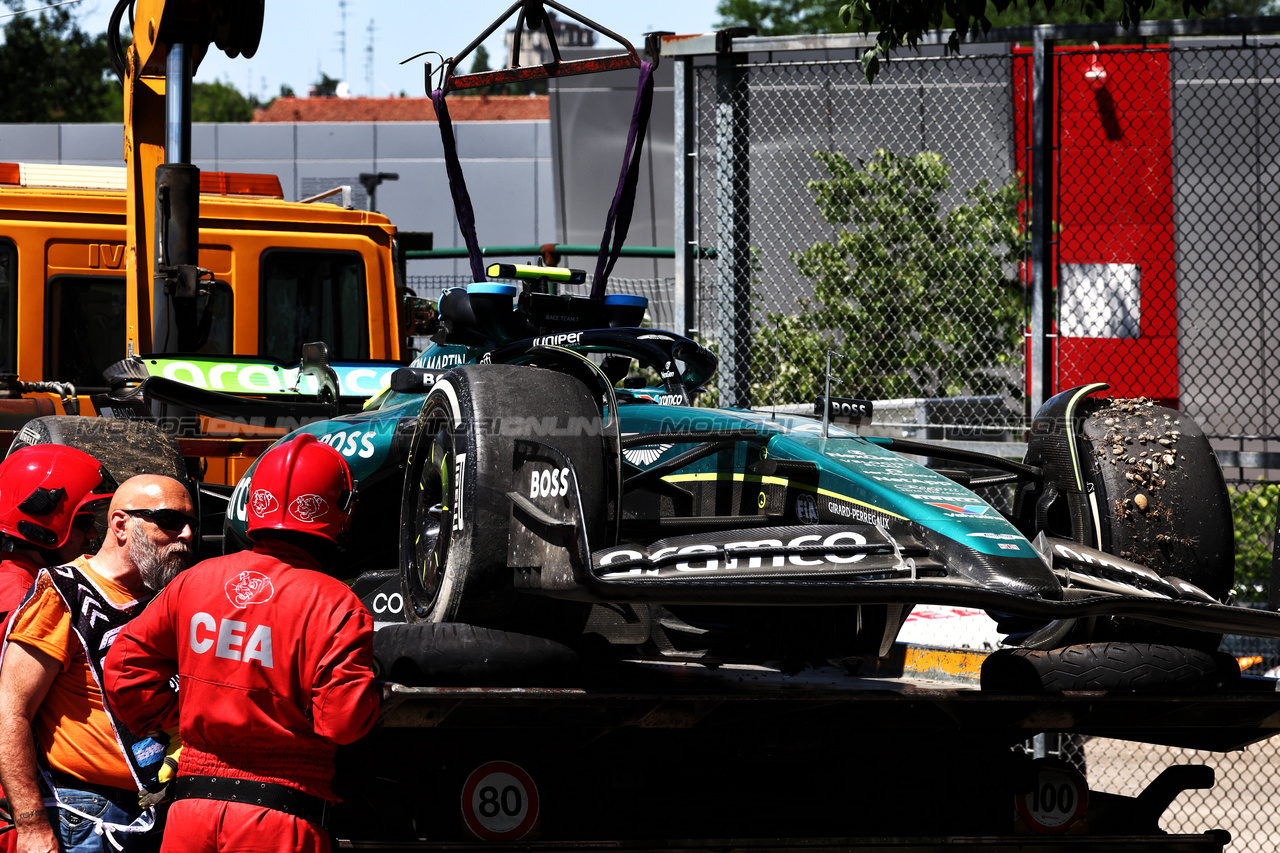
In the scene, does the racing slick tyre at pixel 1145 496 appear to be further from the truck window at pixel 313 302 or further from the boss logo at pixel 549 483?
the truck window at pixel 313 302

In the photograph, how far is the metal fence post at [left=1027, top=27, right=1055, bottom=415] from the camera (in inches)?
254

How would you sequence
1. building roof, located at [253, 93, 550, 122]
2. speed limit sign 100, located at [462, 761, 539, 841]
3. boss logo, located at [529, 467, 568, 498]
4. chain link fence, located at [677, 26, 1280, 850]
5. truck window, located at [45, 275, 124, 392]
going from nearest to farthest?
boss logo, located at [529, 467, 568, 498] < speed limit sign 100, located at [462, 761, 539, 841] < chain link fence, located at [677, 26, 1280, 850] < truck window, located at [45, 275, 124, 392] < building roof, located at [253, 93, 550, 122]

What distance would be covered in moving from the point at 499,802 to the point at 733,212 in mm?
4089

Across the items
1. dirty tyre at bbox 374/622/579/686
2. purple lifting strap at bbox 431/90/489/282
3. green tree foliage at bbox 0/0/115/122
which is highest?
green tree foliage at bbox 0/0/115/122

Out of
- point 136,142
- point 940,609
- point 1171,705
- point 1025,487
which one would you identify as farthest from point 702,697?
point 136,142

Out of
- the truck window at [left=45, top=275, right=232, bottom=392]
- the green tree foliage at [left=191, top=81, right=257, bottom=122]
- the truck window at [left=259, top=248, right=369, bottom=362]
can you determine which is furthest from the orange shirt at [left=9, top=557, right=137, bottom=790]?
the green tree foliage at [left=191, top=81, right=257, bottom=122]

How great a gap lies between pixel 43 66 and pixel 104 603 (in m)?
42.1

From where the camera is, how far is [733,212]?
730 cm

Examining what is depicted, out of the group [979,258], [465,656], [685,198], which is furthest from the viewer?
[979,258]

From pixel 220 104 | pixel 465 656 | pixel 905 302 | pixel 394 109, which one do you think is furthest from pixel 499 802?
pixel 220 104

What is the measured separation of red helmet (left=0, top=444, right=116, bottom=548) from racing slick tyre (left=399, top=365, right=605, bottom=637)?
0.98m

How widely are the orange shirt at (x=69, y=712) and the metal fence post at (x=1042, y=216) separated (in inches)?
177

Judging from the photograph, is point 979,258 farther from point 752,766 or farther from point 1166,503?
point 752,766

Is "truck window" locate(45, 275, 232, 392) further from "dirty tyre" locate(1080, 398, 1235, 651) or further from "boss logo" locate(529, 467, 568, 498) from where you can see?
"dirty tyre" locate(1080, 398, 1235, 651)
